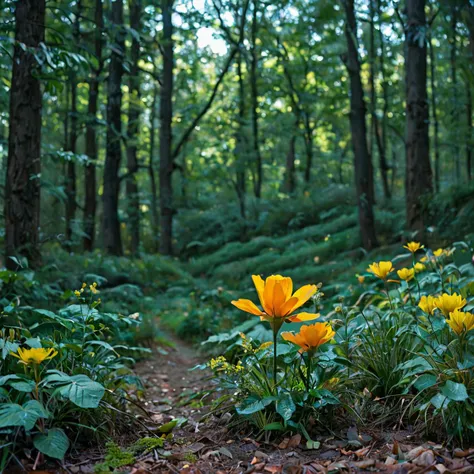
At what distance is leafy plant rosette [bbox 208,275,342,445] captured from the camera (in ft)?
6.61

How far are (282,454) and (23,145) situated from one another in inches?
173

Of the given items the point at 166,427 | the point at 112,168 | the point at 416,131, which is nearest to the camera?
the point at 166,427

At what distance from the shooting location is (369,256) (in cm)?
853

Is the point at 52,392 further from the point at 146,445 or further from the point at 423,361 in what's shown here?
the point at 423,361

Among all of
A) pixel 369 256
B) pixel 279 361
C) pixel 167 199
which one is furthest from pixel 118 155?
pixel 279 361

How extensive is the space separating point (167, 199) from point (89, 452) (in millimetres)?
13943

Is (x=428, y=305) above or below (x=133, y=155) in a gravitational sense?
below

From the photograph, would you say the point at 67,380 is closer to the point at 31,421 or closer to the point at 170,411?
the point at 31,421

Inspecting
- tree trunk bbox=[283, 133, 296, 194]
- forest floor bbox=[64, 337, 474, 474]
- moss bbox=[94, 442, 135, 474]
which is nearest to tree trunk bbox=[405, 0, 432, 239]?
forest floor bbox=[64, 337, 474, 474]

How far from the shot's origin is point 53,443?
6.05 feet

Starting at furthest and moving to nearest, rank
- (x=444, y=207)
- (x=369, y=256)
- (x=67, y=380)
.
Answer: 1. (x=369, y=256)
2. (x=444, y=207)
3. (x=67, y=380)

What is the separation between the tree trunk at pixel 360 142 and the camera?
9.31m

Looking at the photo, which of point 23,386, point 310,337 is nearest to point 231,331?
point 310,337

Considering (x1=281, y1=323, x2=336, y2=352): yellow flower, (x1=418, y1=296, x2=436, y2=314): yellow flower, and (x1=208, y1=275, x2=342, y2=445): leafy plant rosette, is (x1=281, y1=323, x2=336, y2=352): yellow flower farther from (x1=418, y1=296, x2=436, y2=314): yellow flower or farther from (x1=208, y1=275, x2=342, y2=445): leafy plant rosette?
(x1=418, y1=296, x2=436, y2=314): yellow flower
